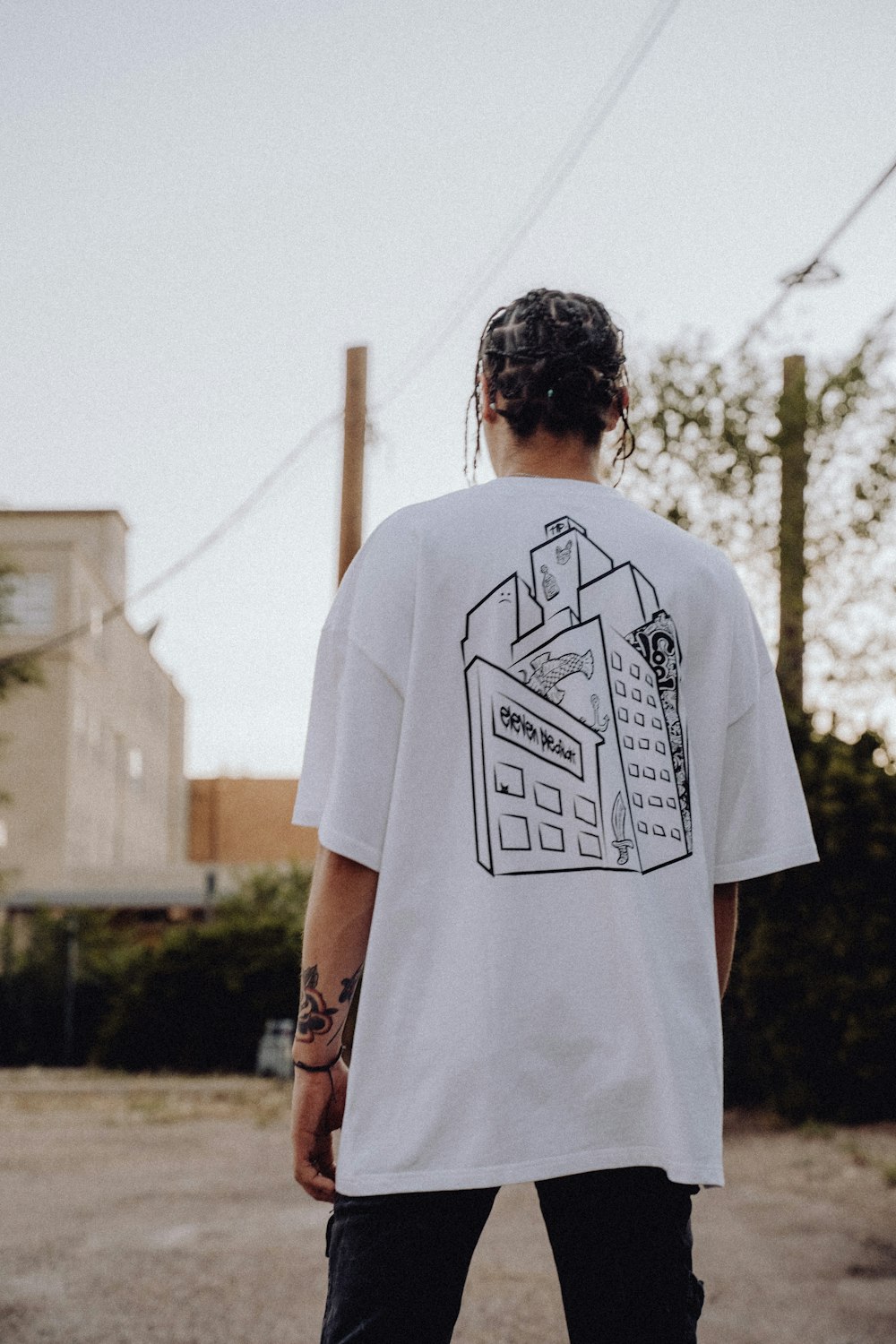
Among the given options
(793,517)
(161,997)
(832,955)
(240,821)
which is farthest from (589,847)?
(240,821)

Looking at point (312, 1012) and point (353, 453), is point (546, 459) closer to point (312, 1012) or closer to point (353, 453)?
point (312, 1012)

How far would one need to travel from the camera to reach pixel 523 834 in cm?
169

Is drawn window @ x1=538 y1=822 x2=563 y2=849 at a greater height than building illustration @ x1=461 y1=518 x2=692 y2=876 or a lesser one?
lesser

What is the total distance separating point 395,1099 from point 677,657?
2.28 ft

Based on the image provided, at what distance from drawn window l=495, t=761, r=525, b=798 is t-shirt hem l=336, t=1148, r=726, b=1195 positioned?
0.44 m

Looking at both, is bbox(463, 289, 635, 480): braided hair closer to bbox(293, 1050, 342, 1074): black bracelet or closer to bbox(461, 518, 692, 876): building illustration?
bbox(461, 518, 692, 876): building illustration

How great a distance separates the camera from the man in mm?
1606

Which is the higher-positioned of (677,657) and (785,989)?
(677,657)

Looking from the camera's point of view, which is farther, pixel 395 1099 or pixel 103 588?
pixel 103 588

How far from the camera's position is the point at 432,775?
1.71 metres

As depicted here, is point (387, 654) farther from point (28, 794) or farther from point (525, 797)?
point (28, 794)

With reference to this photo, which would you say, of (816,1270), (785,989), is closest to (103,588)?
(785,989)

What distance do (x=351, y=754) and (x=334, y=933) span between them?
223 millimetres

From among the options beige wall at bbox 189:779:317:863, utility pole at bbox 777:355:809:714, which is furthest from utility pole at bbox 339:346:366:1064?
beige wall at bbox 189:779:317:863
